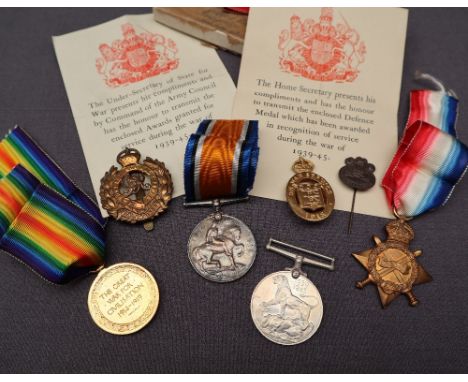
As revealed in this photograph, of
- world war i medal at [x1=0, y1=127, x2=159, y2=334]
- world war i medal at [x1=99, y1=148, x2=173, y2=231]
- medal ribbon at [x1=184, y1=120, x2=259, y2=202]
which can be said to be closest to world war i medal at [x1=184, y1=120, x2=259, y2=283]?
medal ribbon at [x1=184, y1=120, x2=259, y2=202]

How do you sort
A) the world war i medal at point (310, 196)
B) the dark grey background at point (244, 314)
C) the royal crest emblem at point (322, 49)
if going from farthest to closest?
the royal crest emblem at point (322, 49) → the world war i medal at point (310, 196) → the dark grey background at point (244, 314)

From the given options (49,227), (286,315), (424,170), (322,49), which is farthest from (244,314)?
(322,49)

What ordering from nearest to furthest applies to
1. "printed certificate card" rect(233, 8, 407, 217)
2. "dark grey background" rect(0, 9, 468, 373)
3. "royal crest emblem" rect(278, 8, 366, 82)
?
"dark grey background" rect(0, 9, 468, 373) < "printed certificate card" rect(233, 8, 407, 217) < "royal crest emblem" rect(278, 8, 366, 82)

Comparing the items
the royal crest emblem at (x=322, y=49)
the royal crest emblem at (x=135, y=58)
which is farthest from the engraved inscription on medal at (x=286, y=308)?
the royal crest emblem at (x=135, y=58)

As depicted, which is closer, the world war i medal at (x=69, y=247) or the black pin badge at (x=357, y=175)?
the world war i medal at (x=69, y=247)

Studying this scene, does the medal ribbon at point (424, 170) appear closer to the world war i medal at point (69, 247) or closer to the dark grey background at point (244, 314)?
the dark grey background at point (244, 314)

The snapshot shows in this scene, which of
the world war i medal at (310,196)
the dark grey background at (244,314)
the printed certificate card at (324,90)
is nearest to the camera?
the dark grey background at (244,314)

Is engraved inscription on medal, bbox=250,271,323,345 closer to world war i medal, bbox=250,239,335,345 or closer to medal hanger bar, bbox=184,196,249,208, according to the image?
world war i medal, bbox=250,239,335,345
